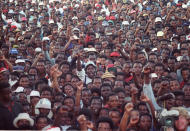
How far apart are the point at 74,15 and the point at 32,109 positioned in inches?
246

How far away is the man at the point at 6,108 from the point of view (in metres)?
3.45

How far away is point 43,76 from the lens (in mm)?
6742

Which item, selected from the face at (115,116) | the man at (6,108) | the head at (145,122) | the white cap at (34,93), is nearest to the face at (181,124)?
the head at (145,122)

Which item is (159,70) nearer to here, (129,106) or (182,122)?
(182,122)

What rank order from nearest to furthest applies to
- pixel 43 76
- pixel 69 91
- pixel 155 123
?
pixel 155 123 → pixel 69 91 → pixel 43 76

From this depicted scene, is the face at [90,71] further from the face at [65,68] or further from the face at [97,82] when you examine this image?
the face at [97,82]

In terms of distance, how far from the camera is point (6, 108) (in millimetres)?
3588

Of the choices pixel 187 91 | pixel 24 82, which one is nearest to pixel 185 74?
pixel 187 91

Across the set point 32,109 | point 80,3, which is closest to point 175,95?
point 32,109

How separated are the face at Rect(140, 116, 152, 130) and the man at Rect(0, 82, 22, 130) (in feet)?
6.31

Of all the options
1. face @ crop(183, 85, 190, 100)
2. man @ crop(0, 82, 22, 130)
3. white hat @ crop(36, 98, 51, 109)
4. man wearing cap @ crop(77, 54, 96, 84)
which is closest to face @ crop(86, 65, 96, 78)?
man wearing cap @ crop(77, 54, 96, 84)

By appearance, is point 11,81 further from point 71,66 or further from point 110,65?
point 110,65

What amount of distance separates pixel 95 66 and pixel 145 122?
2.57 meters

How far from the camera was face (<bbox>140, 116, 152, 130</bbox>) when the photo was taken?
467 centimetres
